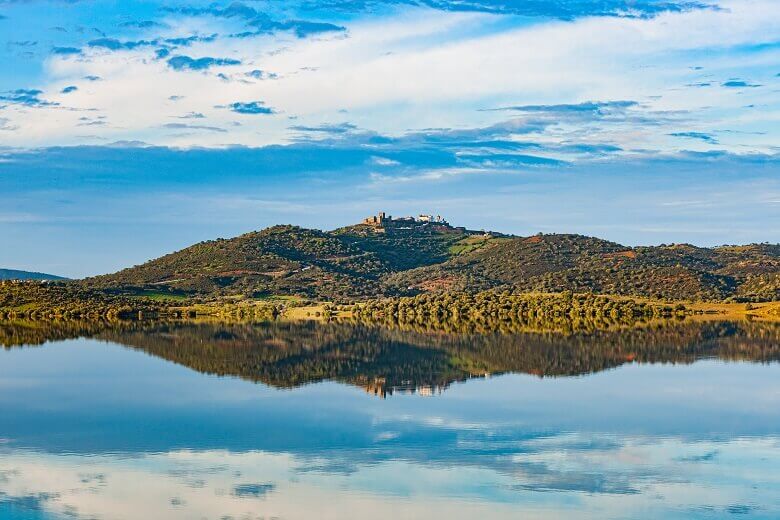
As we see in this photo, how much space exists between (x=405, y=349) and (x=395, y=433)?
3714 centimetres

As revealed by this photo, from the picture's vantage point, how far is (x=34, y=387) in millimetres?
58875

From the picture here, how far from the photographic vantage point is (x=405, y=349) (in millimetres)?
77938

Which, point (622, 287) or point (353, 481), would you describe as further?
point (622, 287)

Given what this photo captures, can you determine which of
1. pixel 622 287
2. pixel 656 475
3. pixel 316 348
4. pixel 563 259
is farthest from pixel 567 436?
pixel 563 259

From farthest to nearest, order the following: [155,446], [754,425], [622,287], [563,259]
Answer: [563,259]
[622,287]
[754,425]
[155,446]

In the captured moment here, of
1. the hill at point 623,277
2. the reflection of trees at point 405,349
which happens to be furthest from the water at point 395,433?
the hill at point 623,277

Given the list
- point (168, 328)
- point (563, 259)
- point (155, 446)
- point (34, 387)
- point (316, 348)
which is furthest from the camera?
point (563, 259)

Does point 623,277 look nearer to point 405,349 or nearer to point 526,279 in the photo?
point 526,279

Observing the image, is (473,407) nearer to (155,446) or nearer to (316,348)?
(155,446)

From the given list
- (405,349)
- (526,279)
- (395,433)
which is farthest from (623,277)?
(395,433)

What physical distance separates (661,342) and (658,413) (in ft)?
123

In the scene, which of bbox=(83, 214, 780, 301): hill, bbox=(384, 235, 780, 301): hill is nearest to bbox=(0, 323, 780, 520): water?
bbox=(384, 235, 780, 301): hill

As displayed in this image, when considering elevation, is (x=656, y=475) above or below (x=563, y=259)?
below

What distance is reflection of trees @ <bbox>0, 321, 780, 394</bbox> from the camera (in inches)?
2485
